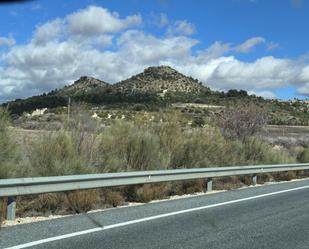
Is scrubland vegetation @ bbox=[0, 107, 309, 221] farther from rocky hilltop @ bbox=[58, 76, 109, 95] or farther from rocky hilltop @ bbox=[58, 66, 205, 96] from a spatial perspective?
rocky hilltop @ bbox=[58, 76, 109, 95]

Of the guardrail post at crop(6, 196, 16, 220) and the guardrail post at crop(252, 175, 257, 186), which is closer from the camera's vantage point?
the guardrail post at crop(6, 196, 16, 220)

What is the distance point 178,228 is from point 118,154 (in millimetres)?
6329

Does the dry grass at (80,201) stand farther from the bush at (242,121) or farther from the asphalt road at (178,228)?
the bush at (242,121)

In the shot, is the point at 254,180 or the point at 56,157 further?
the point at 254,180

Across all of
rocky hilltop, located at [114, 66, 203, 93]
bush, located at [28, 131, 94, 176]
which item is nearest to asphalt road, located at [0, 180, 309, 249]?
bush, located at [28, 131, 94, 176]

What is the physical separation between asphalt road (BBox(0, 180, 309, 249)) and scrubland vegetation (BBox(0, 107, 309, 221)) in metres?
0.94

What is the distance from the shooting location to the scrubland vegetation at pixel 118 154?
Answer: 448 inches

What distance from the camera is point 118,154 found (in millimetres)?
15516

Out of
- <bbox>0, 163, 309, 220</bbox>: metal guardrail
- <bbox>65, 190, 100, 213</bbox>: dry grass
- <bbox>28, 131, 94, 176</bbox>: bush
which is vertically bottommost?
<bbox>65, 190, 100, 213</bbox>: dry grass

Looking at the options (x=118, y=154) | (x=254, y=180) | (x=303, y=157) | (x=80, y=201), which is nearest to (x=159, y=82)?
(x=303, y=157)

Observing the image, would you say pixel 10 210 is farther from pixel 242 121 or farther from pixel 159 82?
pixel 159 82

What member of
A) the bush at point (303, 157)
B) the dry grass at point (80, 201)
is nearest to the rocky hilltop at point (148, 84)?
the bush at point (303, 157)

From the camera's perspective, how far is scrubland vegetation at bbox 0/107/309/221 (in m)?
11.4

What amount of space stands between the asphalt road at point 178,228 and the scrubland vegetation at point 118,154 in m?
0.94
